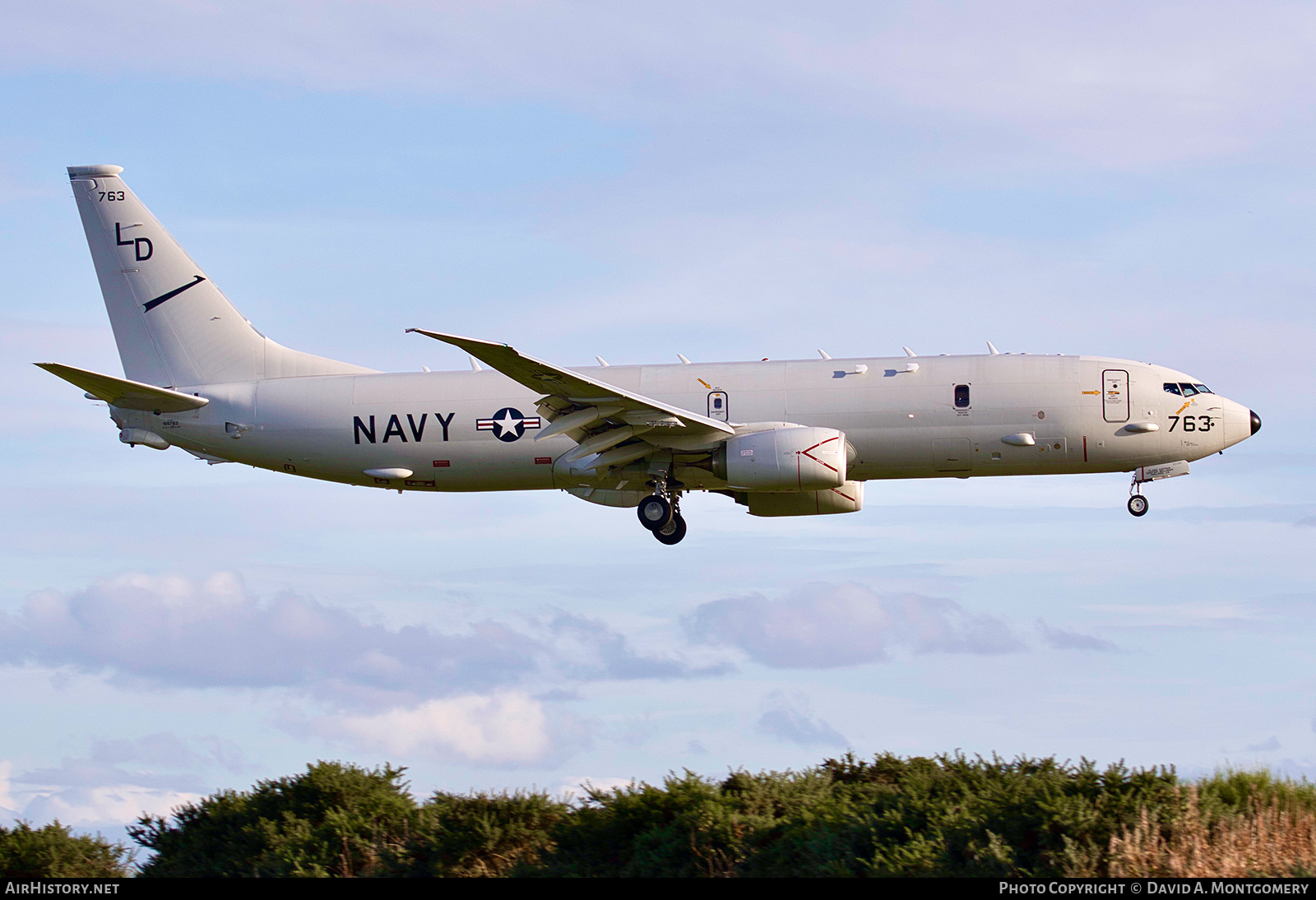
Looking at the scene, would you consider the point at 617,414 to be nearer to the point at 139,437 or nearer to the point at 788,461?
the point at 788,461

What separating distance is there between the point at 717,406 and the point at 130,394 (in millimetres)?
15585

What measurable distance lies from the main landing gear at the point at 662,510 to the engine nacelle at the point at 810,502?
2.84 meters

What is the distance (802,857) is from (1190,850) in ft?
16.9

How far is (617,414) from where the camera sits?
2967 cm

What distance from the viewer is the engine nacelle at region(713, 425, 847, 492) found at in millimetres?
29188

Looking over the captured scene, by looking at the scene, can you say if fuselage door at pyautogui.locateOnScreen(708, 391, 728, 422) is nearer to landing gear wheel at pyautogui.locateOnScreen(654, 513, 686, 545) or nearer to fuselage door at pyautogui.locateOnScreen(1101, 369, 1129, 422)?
landing gear wheel at pyautogui.locateOnScreen(654, 513, 686, 545)

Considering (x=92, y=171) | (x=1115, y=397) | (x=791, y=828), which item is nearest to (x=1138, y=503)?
(x=1115, y=397)

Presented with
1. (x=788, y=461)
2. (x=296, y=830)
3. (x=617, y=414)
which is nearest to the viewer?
(x=296, y=830)

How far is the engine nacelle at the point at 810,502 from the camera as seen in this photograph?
3403cm

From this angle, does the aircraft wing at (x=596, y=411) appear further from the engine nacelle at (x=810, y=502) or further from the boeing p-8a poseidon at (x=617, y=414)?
the engine nacelle at (x=810, y=502)

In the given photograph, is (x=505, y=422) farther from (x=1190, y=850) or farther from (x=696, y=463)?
(x=1190, y=850)

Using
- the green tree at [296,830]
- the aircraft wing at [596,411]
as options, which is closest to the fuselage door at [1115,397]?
the aircraft wing at [596,411]

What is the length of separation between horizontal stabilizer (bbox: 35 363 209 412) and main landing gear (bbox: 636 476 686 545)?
12.4 m

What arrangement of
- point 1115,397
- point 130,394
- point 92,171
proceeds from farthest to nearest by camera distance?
point 92,171, point 130,394, point 1115,397
